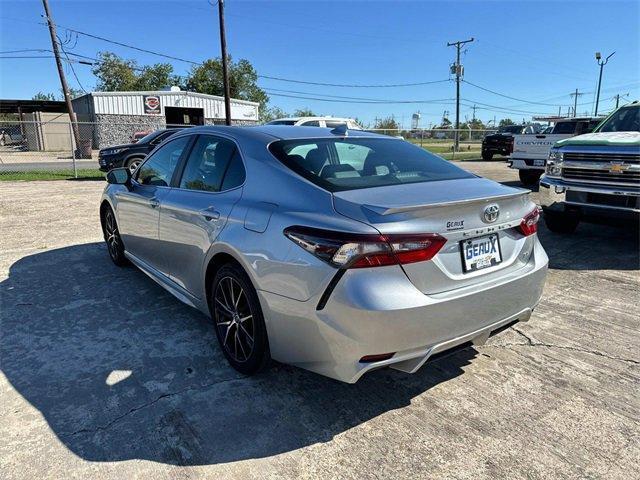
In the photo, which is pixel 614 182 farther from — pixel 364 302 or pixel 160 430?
pixel 160 430

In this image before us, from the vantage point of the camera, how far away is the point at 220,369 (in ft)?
10.3

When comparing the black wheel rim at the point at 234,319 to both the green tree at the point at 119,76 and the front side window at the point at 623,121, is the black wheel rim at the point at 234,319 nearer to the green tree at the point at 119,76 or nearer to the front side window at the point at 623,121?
the front side window at the point at 623,121

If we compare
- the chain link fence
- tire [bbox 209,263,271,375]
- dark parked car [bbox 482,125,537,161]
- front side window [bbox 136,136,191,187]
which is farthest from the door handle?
dark parked car [bbox 482,125,537,161]

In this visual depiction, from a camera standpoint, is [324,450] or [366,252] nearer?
[366,252]

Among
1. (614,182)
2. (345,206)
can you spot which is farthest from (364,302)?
(614,182)

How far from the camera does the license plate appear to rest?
8.21 feet

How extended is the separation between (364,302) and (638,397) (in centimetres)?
191

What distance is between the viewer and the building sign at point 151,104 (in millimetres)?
34906

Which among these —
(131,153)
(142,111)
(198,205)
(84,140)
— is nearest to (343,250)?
(198,205)

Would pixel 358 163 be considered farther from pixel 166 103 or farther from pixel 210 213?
pixel 166 103

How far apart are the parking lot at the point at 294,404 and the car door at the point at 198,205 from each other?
553 mm

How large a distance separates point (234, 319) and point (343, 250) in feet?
3.69

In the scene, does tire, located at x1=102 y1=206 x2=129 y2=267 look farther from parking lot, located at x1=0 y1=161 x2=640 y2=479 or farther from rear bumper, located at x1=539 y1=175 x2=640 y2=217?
rear bumper, located at x1=539 y1=175 x2=640 y2=217

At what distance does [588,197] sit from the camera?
19.5ft
